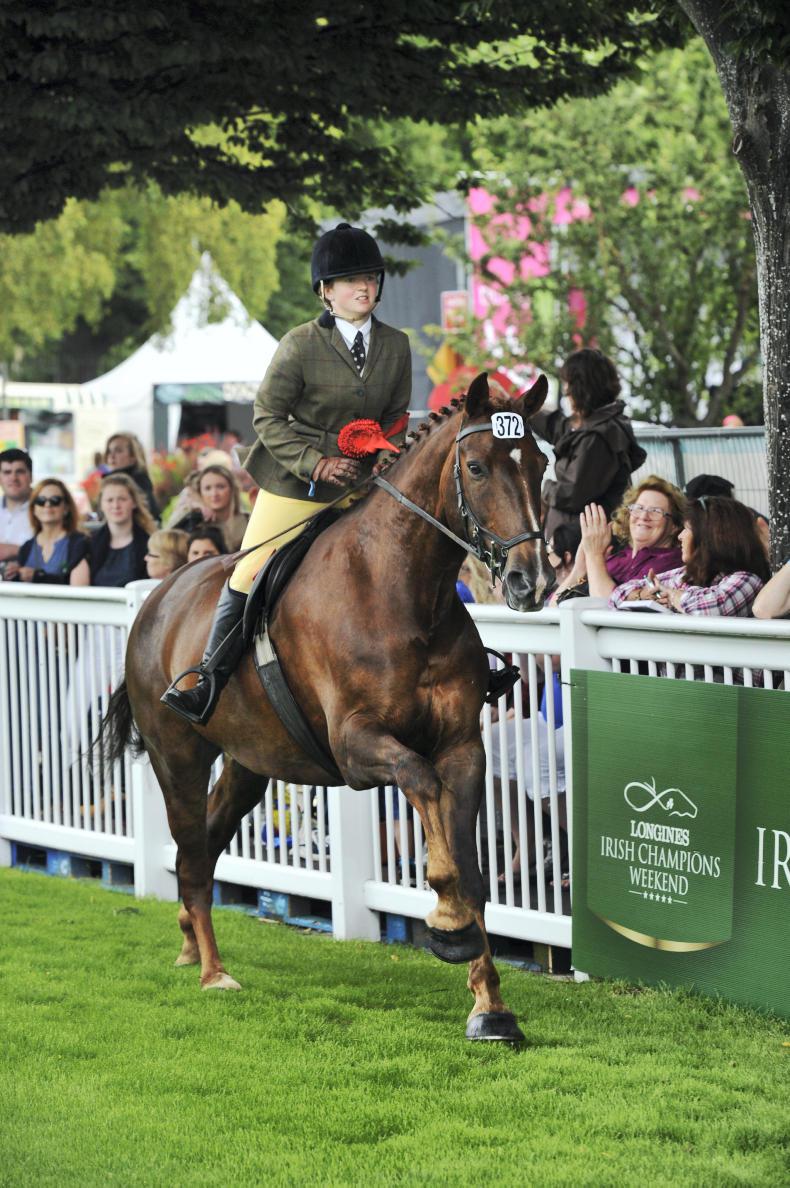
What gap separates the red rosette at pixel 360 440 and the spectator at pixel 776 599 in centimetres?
153

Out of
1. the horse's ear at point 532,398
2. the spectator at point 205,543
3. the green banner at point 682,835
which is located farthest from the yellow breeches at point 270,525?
the spectator at point 205,543

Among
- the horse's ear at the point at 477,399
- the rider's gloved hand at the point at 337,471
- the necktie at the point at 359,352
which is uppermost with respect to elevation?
the necktie at the point at 359,352

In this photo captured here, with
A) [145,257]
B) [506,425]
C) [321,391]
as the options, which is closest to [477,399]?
[506,425]

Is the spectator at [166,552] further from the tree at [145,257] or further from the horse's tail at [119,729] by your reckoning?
the tree at [145,257]

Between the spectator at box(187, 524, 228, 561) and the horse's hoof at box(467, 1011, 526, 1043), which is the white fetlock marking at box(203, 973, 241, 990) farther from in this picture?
the spectator at box(187, 524, 228, 561)

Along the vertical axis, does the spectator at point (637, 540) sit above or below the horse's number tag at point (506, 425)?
below

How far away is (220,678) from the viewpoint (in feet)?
21.6

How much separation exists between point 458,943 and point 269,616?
5.43 feet

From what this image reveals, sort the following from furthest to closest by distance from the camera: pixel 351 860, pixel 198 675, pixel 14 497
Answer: pixel 14 497
pixel 351 860
pixel 198 675

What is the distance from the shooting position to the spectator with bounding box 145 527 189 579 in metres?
10.0

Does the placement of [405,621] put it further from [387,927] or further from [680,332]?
[680,332]

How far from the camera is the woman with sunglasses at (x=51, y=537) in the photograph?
1131 cm

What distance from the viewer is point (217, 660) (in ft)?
21.4

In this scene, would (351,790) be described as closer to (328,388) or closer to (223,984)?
(223,984)
